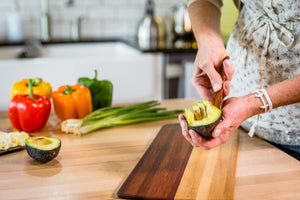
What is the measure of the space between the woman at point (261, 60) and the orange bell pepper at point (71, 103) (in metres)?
0.46

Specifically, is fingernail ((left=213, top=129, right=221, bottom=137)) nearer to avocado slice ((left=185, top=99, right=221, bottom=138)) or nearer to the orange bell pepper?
avocado slice ((left=185, top=99, right=221, bottom=138))

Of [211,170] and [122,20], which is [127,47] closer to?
[122,20]

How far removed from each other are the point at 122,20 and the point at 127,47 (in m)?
0.44

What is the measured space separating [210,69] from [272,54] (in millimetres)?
272

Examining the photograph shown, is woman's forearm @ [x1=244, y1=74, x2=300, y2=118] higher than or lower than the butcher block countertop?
higher

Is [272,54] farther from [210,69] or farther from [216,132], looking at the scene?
[216,132]

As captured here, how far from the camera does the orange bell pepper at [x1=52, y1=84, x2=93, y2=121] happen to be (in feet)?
4.75

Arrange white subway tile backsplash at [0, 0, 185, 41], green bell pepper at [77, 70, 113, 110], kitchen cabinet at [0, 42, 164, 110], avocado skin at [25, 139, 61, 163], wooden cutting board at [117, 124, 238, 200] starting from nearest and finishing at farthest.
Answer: wooden cutting board at [117, 124, 238, 200]
avocado skin at [25, 139, 61, 163]
green bell pepper at [77, 70, 113, 110]
kitchen cabinet at [0, 42, 164, 110]
white subway tile backsplash at [0, 0, 185, 41]

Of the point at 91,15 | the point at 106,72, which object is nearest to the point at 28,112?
the point at 106,72

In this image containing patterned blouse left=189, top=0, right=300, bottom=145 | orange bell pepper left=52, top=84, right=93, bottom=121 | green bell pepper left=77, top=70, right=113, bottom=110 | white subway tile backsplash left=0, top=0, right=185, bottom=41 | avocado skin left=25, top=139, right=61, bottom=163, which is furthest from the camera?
white subway tile backsplash left=0, top=0, right=185, bottom=41

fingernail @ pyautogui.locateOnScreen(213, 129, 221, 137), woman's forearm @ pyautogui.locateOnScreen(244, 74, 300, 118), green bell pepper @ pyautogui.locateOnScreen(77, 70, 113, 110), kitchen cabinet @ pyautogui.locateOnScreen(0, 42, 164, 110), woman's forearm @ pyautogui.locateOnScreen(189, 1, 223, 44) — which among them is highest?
woman's forearm @ pyautogui.locateOnScreen(189, 1, 223, 44)

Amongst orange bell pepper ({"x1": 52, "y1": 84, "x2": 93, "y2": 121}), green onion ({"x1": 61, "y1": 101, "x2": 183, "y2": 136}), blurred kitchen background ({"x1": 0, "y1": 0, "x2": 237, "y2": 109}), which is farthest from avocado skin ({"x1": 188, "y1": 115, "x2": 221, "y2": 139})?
blurred kitchen background ({"x1": 0, "y1": 0, "x2": 237, "y2": 109})

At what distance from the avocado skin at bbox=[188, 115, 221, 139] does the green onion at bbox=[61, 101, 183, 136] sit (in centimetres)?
48

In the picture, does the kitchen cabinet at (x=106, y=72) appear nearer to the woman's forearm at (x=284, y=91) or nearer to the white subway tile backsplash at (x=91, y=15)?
the white subway tile backsplash at (x=91, y=15)
